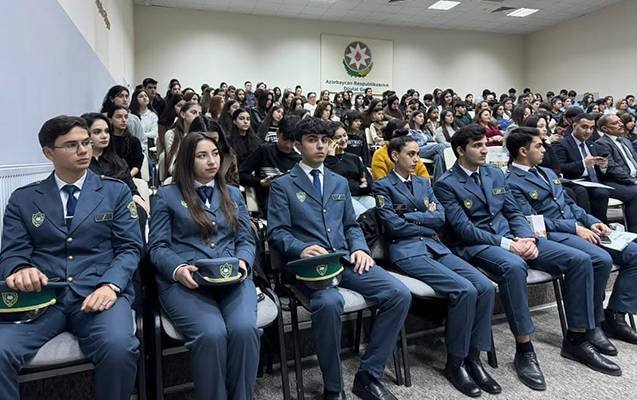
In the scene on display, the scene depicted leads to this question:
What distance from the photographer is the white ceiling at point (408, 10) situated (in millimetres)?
10008

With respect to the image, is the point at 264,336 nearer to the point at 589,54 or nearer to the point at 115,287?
the point at 115,287

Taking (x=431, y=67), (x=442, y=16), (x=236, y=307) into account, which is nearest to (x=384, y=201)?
(x=236, y=307)

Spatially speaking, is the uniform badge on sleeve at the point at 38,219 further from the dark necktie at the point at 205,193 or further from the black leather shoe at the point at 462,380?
the black leather shoe at the point at 462,380

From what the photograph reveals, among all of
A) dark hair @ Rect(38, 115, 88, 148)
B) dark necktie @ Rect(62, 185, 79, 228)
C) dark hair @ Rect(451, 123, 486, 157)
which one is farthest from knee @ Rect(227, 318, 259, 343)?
dark hair @ Rect(451, 123, 486, 157)

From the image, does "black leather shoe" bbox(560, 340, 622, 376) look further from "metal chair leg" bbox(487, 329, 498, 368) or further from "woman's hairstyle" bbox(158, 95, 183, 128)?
"woman's hairstyle" bbox(158, 95, 183, 128)

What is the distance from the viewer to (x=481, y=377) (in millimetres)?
1978

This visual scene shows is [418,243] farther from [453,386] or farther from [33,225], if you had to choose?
[33,225]

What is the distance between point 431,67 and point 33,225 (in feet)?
41.0

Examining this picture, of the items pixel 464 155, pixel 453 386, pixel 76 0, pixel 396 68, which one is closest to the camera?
pixel 453 386

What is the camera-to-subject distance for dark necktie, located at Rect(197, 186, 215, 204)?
189 cm

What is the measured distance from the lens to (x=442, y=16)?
37.0 ft

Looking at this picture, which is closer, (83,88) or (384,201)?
(384,201)

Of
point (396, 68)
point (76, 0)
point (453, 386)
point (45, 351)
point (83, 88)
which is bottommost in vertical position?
point (453, 386)

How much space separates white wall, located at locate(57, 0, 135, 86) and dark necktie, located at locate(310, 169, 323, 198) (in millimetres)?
2416
